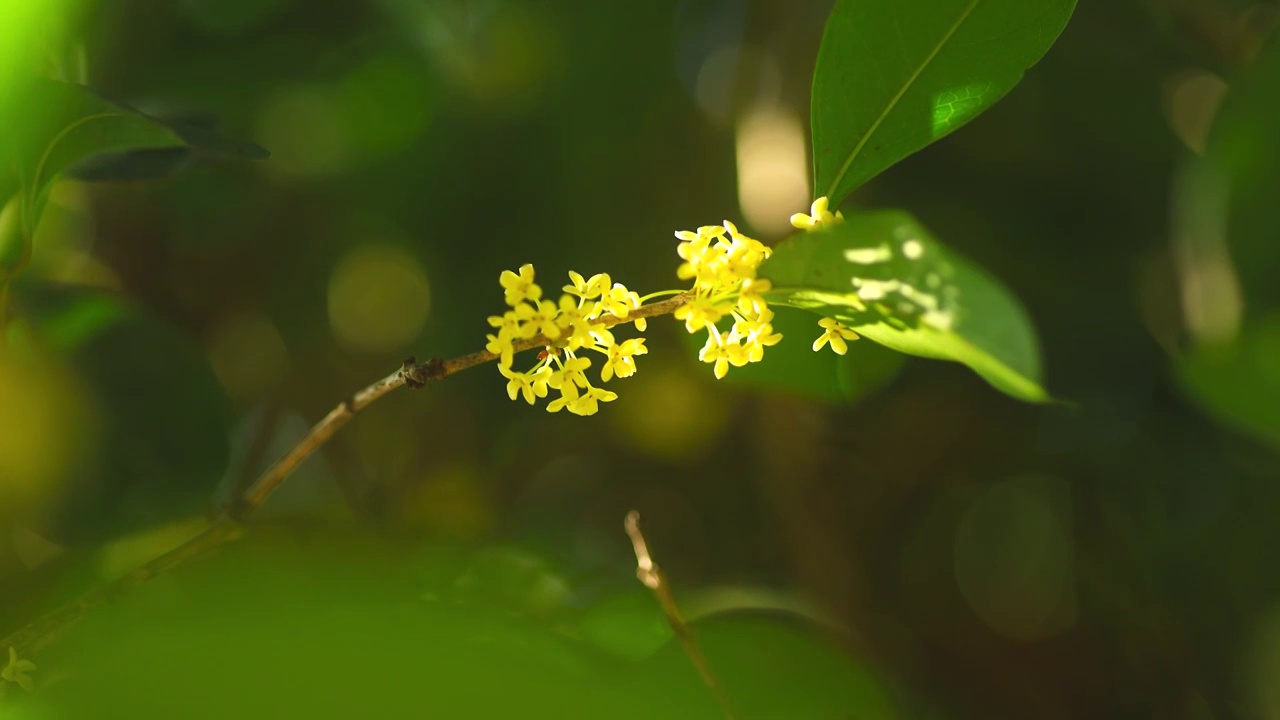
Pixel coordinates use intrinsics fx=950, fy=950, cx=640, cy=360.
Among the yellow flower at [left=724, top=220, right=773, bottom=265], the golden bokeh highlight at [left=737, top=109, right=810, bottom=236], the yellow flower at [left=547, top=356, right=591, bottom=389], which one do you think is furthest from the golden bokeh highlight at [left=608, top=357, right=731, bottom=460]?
the yellow flower at [left=724, top=220, right=773, bottom=265]

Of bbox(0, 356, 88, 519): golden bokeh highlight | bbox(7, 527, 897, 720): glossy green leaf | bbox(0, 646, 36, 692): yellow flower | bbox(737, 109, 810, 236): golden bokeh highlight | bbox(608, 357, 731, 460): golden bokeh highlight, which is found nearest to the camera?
bbox(7, 527, 897, 720): glossy green leaf

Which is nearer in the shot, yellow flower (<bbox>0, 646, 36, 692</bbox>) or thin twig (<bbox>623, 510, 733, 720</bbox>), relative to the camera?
yellow flower (<bbox>0, 646, 36, 692</bbox>)

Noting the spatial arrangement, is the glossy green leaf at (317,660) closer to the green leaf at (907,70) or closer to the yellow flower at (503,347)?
the yellow flower at (503,347)

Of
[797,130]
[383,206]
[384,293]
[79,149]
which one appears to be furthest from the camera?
[384,293]

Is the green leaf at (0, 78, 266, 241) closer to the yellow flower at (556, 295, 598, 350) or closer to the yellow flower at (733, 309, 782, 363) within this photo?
the yellow flower at (556, 295, 598, 350)

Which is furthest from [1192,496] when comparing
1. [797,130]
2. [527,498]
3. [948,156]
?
[527,498]

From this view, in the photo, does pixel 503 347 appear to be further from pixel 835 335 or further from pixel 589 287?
pixel 835 335

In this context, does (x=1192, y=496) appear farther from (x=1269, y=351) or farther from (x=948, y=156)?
(x=1269, y=351)
